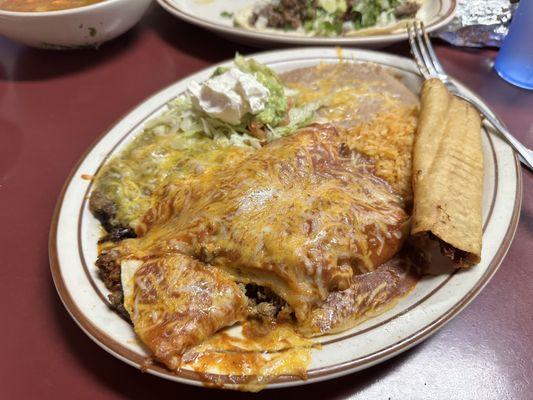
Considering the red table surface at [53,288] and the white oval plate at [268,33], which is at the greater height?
the white oval plate at [268,33]

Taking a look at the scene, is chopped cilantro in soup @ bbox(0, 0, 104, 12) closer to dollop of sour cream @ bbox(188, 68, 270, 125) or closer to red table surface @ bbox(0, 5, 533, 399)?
red table surface @ bbox(0, 5, 533, 399)

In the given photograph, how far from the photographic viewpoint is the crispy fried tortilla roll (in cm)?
146

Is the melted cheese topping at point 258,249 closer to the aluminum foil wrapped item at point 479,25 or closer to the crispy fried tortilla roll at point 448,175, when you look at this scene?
the crispy fried tortilla roll at point 448,175

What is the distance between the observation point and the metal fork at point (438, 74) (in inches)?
71.9

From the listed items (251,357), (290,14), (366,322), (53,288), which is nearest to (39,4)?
(290,14)

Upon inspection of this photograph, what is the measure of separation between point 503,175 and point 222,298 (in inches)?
46.0

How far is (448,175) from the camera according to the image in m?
1.66

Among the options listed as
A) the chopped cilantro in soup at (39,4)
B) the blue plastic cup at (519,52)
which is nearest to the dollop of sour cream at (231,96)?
the chopped cilantro in soup at (39,4)

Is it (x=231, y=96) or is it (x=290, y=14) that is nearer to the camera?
(x=231, y=96)

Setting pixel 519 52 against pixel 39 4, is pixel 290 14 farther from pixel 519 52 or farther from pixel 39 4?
pixel 39 4

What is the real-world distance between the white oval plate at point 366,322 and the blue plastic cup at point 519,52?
3.02ft

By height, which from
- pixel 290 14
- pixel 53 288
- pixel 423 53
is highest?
pixel 423 53

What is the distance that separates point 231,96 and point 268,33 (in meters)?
0.84

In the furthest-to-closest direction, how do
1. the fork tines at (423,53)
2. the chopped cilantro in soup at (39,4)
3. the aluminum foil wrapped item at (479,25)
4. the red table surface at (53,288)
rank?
the aluminum foil wrapped item at (479,25)
the chopped cilantro in soup at (39,4)
the fork tines at (423,53)
the red table surface at (53,288)
